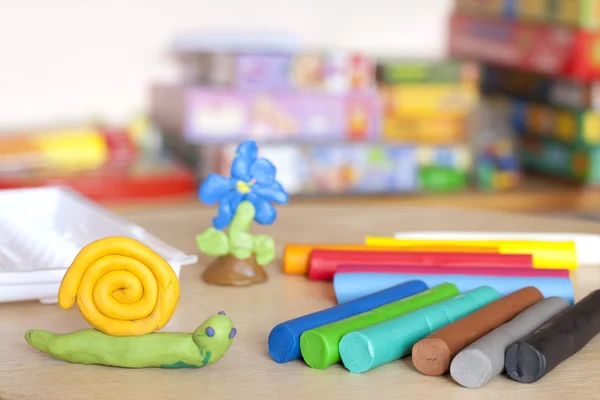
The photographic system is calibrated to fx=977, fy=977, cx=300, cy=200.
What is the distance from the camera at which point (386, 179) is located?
175 centimetres

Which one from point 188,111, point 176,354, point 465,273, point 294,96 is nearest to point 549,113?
point 294,96

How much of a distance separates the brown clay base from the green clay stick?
20cm

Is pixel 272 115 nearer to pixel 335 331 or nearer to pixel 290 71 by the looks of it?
pixel 290 71

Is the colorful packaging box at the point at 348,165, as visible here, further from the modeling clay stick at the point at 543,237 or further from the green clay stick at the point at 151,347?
the green clay stick at the point at 151,347

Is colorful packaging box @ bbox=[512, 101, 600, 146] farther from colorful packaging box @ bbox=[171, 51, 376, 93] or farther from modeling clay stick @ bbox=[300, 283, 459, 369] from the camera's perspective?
modeling clay stick @ bbox=[300, 283, 459, 369]

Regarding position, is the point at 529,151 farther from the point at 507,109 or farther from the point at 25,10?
the point at 25,10

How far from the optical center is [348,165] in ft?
5.67

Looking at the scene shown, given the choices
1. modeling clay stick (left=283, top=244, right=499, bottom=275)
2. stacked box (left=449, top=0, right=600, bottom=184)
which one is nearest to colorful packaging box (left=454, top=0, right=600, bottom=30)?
stacked box (left=449, top=0, right=600, bottom=184)

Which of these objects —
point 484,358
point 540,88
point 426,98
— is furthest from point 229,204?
point 540,88

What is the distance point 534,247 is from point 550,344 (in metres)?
0.29

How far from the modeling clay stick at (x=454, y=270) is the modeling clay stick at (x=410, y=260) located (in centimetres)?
2

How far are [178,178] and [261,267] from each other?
2.56ft

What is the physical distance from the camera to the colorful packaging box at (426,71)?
5.82 feet

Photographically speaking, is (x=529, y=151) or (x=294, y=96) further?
(x=529, y=151)
